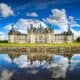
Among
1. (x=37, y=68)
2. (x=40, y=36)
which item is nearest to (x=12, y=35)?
(x=40, y=36)

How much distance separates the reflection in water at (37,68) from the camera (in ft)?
26.8

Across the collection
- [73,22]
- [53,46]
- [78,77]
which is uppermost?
[73,22]

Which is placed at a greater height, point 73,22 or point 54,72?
point 73,22

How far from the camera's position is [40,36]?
861 cm

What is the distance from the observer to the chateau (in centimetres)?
848

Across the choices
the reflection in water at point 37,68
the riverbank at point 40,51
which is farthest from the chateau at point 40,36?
the reflection in water at point 37,68

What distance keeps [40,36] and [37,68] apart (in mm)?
811

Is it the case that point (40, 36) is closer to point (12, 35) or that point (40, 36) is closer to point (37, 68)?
point (12, 35)

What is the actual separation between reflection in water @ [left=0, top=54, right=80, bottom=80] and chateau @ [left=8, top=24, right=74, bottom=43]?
40 cm

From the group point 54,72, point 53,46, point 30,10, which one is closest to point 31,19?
point 30,10

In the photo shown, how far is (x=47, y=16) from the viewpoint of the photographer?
27.7 feet

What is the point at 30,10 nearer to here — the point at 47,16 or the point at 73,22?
the point at 47,16

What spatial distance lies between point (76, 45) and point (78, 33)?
29 cm

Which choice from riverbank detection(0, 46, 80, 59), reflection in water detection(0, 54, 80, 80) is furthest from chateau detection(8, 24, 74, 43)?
reflection in water detection(0, 54, 80, 80)
